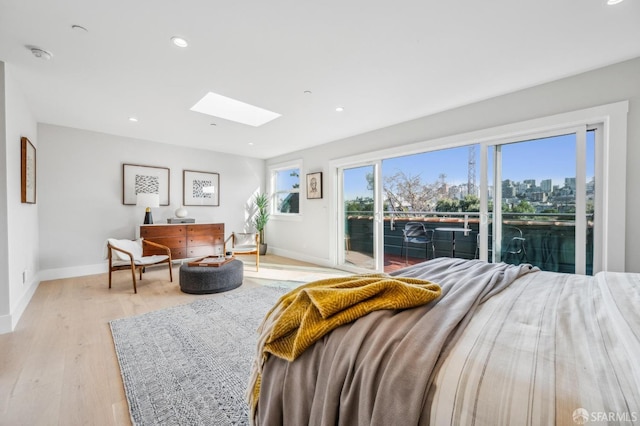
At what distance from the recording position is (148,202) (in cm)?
445

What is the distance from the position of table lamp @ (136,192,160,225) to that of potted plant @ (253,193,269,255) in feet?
6.77

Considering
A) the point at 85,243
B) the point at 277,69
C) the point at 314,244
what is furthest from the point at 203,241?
the point at 277,69

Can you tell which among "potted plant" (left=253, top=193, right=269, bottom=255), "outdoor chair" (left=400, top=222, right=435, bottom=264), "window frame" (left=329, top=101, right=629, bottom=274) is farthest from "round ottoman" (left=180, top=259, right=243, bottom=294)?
"window frame" (left=329, top=101, right=629, bottom=274)

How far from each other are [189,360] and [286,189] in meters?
4.43

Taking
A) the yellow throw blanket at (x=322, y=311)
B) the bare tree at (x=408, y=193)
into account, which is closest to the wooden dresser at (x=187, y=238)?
the bare tree at (x=408, y=193)

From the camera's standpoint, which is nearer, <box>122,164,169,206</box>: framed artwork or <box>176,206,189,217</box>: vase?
<box>122,164,169,206</box>: framed artwork

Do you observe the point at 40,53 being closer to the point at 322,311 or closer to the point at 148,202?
the point at 148,202

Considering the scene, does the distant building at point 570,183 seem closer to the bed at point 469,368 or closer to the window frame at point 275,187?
the bed at point 469,368

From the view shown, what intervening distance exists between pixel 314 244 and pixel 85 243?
3764mm

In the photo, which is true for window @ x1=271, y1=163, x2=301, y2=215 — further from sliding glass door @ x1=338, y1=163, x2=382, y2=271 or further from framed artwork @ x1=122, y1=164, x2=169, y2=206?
framed artwork @ x1=122, y1=164, x2=169, y2=206

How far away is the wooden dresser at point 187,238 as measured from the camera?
14.6 ft

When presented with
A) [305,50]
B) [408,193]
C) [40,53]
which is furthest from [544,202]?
[40,53]

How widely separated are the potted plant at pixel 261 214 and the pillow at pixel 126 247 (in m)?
2.47

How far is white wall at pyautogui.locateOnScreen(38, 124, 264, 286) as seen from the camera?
3961mm
